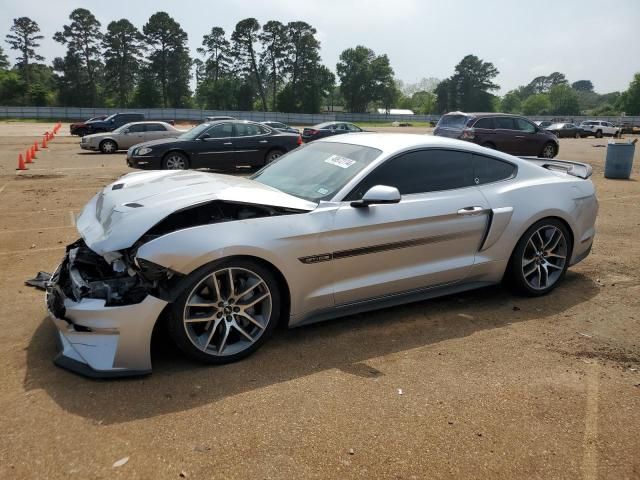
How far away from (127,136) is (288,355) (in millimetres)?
19685

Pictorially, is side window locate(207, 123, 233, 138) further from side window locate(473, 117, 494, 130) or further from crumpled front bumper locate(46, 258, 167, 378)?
crumpled front bumper locate(46, 258, 167, 378)

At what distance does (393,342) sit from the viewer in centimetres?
380

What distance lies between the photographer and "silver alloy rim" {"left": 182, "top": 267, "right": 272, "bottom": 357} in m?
3.30

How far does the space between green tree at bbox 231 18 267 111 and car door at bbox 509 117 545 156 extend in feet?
276

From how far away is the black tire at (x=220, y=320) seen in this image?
3213 millimetres

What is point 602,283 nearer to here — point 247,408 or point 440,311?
point 440,311

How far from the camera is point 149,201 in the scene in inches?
143

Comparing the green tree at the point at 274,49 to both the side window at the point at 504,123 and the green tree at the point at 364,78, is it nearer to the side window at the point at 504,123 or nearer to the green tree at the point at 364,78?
the green tree at the point at 364,78

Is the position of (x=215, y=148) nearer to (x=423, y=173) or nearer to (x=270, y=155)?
(x=270, y=155)

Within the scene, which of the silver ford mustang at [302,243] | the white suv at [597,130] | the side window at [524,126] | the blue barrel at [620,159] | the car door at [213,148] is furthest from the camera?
the white suv at [597,130]

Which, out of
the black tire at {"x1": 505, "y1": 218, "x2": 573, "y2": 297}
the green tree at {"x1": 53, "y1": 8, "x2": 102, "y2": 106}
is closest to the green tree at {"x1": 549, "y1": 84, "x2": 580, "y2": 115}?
the green tree at {"x1": 53, "y1": 8, "x2": 102, "y2": 106}

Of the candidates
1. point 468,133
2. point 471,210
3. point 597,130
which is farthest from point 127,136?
point 597,130

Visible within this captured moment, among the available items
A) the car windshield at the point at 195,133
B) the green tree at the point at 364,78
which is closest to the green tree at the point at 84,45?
the green tree at the point at 364,78

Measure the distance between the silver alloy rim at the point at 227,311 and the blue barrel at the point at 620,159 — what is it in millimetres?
13344
